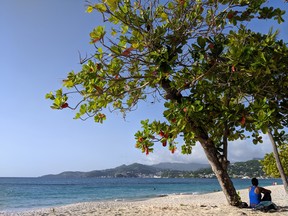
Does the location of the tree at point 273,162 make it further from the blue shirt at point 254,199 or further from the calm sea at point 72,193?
the blue shirt at point 254,199

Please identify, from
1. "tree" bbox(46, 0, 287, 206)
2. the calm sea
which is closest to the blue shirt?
"tree" bbox(46, 0, 287, 206)

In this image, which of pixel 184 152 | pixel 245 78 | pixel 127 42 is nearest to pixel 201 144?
pixel 184 152

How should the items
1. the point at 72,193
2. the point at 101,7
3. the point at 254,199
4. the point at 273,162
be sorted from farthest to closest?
1. the point at 72,193
2. the point at 273,162
3. the point at 254,199
4. the point at 101,7

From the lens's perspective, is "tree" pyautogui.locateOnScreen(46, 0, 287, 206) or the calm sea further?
the calm sea

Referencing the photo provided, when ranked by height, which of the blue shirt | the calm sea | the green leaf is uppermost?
the green leaf

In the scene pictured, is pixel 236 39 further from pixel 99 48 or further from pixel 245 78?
pixel 99 48

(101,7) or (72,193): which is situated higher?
(101,7)

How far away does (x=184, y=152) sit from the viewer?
31.8ft

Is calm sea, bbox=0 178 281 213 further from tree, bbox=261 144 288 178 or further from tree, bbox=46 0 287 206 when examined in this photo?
tree, bbox=46 0 287 206

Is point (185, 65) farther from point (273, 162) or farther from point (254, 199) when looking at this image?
point (273, 162)

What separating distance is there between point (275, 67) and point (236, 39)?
1.76 m

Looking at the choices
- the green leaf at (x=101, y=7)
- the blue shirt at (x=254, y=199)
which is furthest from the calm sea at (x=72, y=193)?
the green leaf at (x=101, y=7)

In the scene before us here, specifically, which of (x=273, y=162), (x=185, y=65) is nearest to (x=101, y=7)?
(x=185, y=65)

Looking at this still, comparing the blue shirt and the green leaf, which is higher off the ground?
the green leaf
